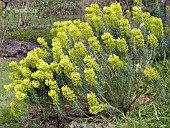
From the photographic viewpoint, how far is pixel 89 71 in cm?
413

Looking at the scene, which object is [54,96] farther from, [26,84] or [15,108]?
[15,108]

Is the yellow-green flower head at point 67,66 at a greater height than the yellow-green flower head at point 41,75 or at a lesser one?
greater

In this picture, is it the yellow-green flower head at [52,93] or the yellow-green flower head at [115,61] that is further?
the yellow-green flower head at [115,61]

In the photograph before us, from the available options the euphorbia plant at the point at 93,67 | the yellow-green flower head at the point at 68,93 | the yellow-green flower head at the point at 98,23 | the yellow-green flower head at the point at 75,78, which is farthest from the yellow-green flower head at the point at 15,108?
the yellow-green flower head at the point at 98,23

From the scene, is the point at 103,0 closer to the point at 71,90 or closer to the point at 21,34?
the point at 21,34

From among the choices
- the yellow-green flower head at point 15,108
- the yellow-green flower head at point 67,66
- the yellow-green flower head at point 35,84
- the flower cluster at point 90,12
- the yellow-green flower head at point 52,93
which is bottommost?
the yellow-green flower head at point 15,108

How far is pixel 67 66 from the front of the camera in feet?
13.9

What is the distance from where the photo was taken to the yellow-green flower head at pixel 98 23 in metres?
4.61

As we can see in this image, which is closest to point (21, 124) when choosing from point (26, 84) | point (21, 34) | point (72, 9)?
point (26, 84)

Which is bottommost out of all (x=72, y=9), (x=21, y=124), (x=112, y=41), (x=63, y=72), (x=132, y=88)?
(x=21, y=124)

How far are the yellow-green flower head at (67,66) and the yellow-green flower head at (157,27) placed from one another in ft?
3.71

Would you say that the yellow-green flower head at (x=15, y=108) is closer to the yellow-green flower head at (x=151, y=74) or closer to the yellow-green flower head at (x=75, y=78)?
the yellow-green flower head at (x=75, y=78)

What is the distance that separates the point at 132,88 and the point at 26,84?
1348mm

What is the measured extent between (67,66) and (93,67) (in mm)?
303
